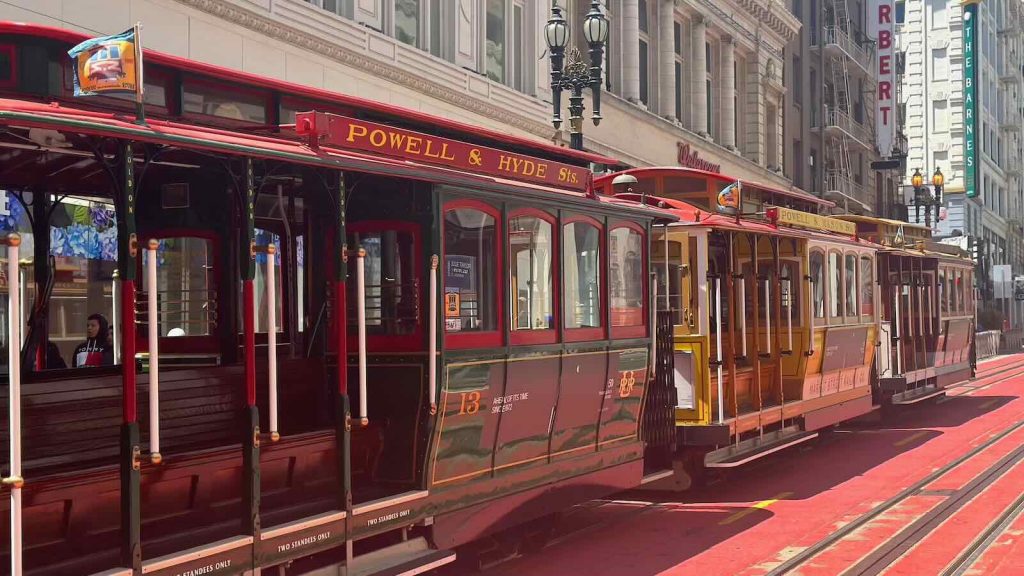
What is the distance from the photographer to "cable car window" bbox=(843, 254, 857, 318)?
1697cm

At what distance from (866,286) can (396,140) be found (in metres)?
12.0

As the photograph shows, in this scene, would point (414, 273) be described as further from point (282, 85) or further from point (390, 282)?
point (282, 85)

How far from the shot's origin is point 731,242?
13633mm

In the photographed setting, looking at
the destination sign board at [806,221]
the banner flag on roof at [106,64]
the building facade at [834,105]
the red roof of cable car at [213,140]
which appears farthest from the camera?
the building facade at [834,105]

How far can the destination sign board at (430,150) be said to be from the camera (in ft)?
23.0

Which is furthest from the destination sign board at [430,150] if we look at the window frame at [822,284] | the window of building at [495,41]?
the window of building at [495,41]

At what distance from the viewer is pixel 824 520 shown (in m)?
11.5

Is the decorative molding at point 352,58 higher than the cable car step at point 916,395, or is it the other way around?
the decorative molding at point 352,58

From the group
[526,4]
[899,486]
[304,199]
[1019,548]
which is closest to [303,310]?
[304,199]

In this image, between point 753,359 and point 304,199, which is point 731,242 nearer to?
point 753,359

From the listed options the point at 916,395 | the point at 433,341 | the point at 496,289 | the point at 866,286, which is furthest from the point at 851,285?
the point at 433,341

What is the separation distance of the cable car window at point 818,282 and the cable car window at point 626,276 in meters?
5.20

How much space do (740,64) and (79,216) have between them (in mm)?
33804

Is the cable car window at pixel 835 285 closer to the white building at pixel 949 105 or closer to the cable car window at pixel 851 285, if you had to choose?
the cable car window at pixel 851 285
